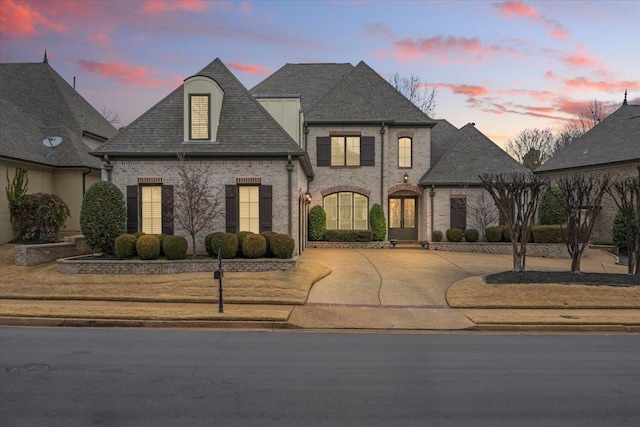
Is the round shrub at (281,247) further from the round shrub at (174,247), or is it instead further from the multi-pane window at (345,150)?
the multi-pane window at (345,150)

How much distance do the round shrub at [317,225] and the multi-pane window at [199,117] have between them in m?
8.66

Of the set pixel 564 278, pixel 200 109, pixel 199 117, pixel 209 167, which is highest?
pixel 200 109

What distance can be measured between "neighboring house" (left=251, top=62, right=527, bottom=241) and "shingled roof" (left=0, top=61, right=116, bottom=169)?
13.1m

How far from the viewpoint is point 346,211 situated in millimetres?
26828

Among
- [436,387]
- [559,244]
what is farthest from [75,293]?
[559,244]

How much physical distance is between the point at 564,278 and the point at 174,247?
13806 mm

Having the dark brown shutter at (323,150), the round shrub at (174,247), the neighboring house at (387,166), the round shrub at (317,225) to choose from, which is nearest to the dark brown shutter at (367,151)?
the neighboring house at (387,166)

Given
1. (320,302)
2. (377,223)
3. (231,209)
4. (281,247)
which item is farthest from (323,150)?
(320,302)

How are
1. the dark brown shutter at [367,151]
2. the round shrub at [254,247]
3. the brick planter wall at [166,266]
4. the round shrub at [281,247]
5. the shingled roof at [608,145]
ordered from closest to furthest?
the brick planter wall at [166,266]
the round shrub at [254,247]
the round shrub at [281,247]
the dark brown shutter at [367,151]
the shingled roof at [608,145]

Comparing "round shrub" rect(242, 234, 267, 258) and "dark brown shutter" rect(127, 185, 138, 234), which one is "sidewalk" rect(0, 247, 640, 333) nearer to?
"round shrub" rect(242, 234, 267, 258)

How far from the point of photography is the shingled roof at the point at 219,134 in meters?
18.5

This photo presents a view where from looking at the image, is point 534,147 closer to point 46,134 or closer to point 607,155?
point 607,155

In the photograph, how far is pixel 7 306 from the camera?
11852mm

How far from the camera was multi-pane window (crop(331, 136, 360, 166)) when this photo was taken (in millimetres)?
26859
